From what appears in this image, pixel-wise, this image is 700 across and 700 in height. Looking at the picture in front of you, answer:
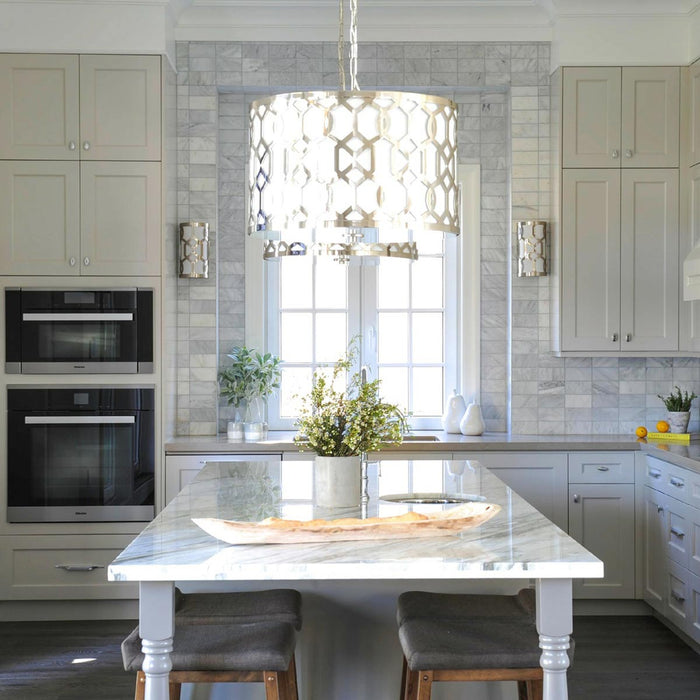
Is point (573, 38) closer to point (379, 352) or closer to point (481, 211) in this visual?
point (481, 211)

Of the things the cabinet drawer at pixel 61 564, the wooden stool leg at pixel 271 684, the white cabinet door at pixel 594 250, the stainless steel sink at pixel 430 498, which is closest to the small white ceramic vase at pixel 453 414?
the white cabinet door at pixel 594 250

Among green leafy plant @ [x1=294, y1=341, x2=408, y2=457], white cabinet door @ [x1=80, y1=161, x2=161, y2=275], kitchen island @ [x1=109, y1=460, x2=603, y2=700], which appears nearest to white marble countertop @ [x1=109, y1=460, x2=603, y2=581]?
kitchen island @ [x1=109, y1=460, x2=603, y2=700]

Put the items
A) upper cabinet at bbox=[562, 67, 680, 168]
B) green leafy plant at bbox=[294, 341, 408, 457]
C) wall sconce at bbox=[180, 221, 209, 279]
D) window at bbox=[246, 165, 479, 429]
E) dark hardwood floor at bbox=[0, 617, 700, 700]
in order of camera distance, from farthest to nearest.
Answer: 1. window at bbox=[246, 165, 479, 429]
2. wall sconce at bbox=[180, 221, 209, 279]
3. upper cabinet at bbox=[562, 67, 680, 168]
4. dark hardwood floor at bbox=[0, 617, 700, 700]
5. green leafy plant at bbox=[294, 341, 408, 457]

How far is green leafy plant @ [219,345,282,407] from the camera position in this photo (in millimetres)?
5359

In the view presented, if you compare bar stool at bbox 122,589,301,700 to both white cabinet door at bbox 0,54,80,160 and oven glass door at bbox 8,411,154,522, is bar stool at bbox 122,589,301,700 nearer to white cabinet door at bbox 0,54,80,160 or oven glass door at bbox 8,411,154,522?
oven glass door at bbox 8,411,154,522

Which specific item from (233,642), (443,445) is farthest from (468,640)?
(443,445)

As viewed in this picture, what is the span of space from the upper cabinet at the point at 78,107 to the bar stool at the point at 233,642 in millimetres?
2798

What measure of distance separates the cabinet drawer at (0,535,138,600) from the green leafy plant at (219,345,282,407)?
97cm

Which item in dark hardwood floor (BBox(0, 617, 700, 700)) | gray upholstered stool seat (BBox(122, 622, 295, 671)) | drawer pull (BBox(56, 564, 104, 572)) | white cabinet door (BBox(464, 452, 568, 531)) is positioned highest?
white cabinet door (BBox(464, 452, 568, 531))

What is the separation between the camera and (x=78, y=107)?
4926 millimetres

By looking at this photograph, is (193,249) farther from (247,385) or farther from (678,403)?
(678,403)

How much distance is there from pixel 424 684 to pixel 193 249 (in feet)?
10.7

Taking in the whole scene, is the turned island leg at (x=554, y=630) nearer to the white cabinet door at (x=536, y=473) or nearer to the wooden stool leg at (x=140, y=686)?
the wooden stool leg at (x=140, y=686)

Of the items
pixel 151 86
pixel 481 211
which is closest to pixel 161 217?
pixel 151 86
